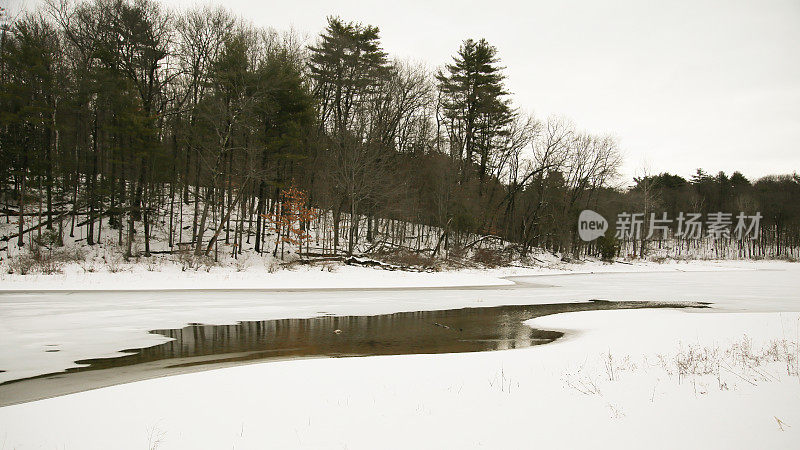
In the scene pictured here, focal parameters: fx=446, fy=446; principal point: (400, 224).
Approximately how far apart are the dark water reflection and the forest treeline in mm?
16761

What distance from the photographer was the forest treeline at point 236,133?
96.4ft

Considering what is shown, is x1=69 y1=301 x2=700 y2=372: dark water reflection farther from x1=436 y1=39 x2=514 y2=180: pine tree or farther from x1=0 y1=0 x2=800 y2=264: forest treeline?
x1=436 y1=39 x2=514 y2=180: pine tree

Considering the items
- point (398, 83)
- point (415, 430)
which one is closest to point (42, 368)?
point (415, 430)

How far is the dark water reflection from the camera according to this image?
1079cm

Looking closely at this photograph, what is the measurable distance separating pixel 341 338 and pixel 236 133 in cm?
2284

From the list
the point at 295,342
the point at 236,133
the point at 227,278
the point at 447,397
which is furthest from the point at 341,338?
the point at 236,133

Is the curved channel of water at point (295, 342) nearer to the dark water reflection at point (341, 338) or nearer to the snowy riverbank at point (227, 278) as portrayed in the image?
the dark water reflection at point (341, 338)

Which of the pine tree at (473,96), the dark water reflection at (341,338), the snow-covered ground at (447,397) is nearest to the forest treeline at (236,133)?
the pine tree at (473,96)

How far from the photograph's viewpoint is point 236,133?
31.3m

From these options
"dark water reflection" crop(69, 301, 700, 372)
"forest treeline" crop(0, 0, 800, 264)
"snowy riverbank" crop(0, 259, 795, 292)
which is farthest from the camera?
"forest treeline" crop(0, 0, 800, 264)

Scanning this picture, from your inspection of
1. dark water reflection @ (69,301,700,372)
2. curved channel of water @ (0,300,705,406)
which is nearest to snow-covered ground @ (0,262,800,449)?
curved channel of water @ (0,300,705,406)

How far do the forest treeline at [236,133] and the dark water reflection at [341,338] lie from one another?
1676cm

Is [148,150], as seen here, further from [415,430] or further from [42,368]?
[415,430]

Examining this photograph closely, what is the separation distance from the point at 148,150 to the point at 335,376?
28.0 meters
